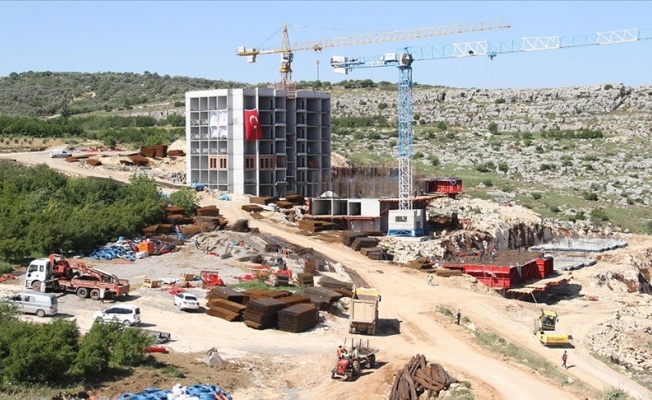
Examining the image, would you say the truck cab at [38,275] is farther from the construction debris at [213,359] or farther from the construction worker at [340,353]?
the construction worker at [340,353]

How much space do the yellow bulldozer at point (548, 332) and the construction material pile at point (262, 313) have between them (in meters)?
13.5

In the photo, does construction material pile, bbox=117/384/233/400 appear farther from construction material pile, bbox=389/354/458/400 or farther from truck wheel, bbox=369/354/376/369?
truck wheel, bbox=369/354/376/369

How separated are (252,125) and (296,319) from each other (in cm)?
4396

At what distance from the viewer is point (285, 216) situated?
244 ft

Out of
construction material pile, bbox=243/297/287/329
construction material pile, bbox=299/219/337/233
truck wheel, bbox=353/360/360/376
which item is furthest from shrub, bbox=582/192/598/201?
truck wheel, bbox=353/360/360/376

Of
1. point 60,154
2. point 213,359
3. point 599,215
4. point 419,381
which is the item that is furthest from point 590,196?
point 213,359

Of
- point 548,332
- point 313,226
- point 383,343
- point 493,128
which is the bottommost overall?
point 548,332

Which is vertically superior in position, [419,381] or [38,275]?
[38,275]

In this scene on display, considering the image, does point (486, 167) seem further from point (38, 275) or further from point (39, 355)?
point (39, 355)

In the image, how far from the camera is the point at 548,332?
43.8m

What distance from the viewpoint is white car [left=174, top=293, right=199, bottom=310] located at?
4225 cm

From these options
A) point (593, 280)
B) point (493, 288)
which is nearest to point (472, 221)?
point (593, 280)

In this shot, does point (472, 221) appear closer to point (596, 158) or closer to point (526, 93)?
point (596, 158)

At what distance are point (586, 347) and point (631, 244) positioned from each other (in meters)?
38.7
